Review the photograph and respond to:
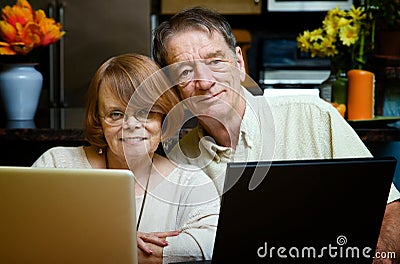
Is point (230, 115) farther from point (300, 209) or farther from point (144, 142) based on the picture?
point (300, 209)

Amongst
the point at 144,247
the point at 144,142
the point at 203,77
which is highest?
the point at 203,77

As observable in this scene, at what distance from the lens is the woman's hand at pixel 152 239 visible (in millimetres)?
1397

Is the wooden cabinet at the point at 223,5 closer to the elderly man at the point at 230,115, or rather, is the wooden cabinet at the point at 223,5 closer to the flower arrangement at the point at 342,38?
the flower arrangement at the point at 342,38

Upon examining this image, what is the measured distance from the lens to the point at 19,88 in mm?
2641

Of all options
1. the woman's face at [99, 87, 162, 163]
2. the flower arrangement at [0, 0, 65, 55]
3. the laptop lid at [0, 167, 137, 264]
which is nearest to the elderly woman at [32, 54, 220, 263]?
the woman's face at [99, 87, 162, 163]

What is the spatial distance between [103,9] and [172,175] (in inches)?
103

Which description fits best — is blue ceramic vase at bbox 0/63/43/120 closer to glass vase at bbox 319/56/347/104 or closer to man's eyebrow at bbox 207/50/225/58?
glass vase at bbox 319/56/347/104

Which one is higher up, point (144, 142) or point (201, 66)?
point (201, 66)

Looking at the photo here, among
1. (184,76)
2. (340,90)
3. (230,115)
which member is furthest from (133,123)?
(340,90)

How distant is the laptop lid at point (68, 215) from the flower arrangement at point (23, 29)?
143cm

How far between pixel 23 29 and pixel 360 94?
3.76 feet

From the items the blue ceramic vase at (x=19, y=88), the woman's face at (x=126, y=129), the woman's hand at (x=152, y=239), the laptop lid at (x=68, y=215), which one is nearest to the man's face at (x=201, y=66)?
the woman's face at (x=126, y=129)

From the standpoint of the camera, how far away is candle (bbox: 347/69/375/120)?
97.5 inches

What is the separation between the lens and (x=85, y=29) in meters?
4.10
